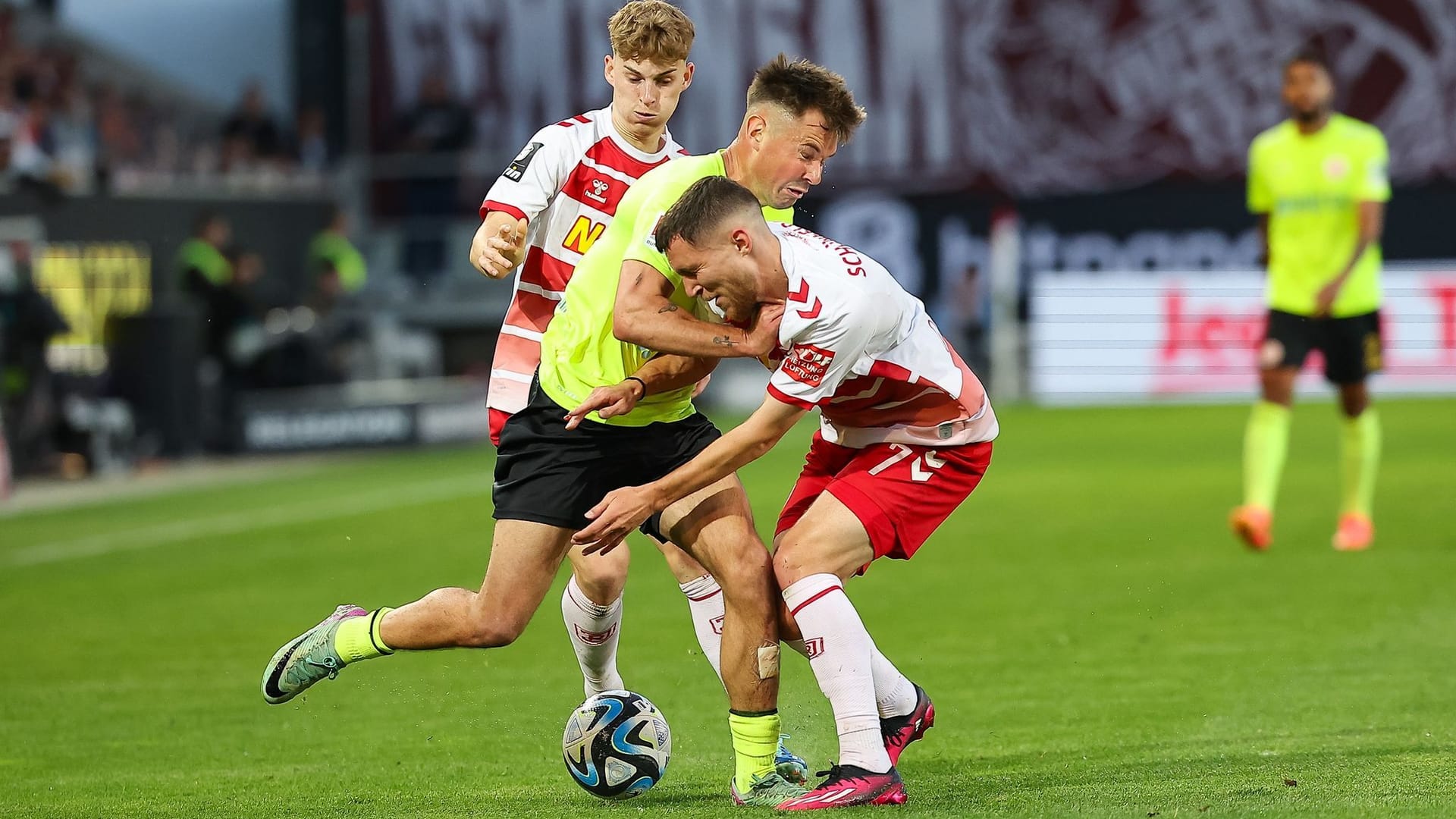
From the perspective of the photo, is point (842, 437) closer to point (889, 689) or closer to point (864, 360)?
point (864, 360)

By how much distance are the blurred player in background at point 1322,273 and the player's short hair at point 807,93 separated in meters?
5.58

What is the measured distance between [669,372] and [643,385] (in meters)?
0.09

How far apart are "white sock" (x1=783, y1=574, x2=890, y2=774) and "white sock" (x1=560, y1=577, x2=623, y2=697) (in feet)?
3.37

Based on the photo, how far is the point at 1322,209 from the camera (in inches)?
424

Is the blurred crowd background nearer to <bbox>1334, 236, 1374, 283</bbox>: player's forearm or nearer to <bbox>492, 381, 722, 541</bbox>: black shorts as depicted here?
<bbox>1334, 236, 1374, 283</bbox>: player's forearm

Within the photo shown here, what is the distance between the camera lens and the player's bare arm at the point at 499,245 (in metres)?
5.52

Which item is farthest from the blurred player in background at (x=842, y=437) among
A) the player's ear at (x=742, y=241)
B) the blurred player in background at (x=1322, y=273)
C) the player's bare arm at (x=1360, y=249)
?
the player's bare arm at (x=1360, y=249)

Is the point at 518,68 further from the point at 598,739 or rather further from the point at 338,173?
the point at 598,739

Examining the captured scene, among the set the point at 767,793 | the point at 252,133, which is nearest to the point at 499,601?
the point at 767,793

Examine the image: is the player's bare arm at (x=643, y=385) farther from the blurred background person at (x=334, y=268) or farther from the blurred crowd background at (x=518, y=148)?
the blurred background person at (x=334, y=268)

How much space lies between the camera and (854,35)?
2556cm

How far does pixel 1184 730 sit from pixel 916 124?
64.5ft

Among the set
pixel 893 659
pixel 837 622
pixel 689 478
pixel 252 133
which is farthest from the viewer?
pixel 252 133

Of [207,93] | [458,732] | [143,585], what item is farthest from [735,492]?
[207,93]
